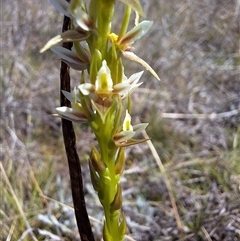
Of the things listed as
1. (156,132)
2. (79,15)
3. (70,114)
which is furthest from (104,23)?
(156,132)

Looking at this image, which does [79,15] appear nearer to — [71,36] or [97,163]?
[71,36]

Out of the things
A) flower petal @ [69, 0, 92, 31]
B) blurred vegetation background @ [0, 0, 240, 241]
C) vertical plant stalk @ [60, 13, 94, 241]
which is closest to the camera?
flower petal @ [69, 0, 92, 31]

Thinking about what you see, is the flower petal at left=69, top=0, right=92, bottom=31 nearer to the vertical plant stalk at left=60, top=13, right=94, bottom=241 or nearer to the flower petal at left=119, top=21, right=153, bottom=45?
the flower petal at left=119, top=21, right=153, bottom=45

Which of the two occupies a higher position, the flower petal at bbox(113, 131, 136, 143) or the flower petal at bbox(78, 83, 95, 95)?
the flower petal at bbox(78, 83, 95, 95)

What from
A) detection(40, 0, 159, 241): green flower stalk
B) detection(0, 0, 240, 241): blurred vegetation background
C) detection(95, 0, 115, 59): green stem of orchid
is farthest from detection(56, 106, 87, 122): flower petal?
detection(0, 0, 240, 241): blurred vegetation background

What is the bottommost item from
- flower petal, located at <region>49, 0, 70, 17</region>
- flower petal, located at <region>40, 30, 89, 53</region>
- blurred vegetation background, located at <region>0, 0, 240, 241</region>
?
blurred vegetation background, located at <region>0, 0, 240, 241</region>

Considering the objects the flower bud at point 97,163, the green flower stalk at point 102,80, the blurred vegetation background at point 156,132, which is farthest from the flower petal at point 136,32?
the blurred vegetation background at point 156,132
